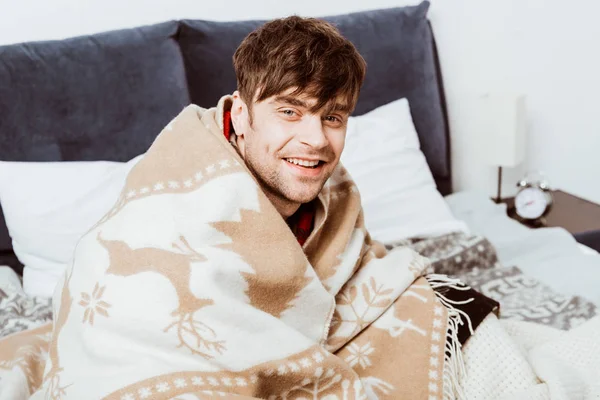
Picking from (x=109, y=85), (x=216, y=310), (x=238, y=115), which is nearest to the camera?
(x=216, y=310)

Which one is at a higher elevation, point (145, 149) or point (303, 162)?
point (303, 162)

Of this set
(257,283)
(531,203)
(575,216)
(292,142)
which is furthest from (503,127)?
(257,283)

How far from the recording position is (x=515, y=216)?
2.15 metres

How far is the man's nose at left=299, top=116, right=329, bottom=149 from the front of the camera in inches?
42.2

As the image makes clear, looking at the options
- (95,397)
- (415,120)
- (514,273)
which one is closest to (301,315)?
(95,397)

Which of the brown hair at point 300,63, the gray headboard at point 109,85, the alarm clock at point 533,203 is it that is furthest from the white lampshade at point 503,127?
the brown hair at point 300,63

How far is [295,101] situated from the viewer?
1.06 meters

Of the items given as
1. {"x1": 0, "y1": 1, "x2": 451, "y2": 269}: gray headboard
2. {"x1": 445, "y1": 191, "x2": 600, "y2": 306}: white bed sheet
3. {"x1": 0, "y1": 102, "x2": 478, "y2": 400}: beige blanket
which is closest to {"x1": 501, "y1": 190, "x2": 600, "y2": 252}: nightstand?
{"x1": 445, "y1": 191, "x2": 600, "y2": 306}: white bed sheet

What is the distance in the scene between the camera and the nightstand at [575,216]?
2000 mm

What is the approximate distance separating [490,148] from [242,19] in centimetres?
101

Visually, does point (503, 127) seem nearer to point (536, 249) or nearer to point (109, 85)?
point (536, 249)

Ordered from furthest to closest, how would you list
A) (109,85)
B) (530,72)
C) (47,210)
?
1. (530,72)
2. (109,85)
3. (47,210)

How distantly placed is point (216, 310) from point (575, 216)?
166 cm

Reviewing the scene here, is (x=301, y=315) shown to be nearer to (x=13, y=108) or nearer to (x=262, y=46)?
(x=262, y=46)
